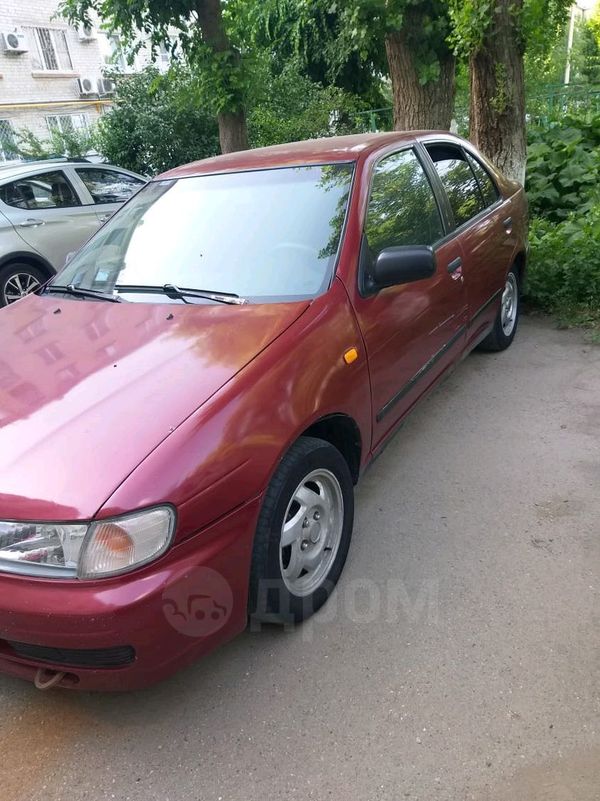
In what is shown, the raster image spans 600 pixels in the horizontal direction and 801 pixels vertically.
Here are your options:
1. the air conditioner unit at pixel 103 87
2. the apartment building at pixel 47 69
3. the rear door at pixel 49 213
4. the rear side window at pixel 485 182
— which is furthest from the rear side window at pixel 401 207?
the air conditioner unit at pixel 103 87

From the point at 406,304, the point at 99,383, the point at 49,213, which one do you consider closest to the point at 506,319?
the point at 406,304

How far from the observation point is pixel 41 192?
7.02 metres

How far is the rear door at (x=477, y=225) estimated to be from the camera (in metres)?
3.82

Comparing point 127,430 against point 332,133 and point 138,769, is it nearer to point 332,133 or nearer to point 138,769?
point 138,769

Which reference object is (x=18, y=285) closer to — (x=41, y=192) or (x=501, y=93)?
(x=41, y=192)

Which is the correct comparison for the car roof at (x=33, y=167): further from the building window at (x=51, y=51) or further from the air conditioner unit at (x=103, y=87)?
the air conditioner unit at (x=103, y=87)

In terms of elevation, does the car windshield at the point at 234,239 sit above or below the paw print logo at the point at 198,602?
above

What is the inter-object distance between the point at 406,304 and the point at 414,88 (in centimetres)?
533

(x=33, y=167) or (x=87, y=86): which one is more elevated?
(x=87, y=86)

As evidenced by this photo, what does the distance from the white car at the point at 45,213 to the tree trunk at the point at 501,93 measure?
3507 millimetres

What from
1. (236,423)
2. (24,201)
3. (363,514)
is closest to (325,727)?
(236,423)

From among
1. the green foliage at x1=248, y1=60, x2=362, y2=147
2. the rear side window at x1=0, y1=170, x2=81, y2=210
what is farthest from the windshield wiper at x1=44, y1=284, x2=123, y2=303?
the green foliage at x1=248, y1=60, x2=362, y2=147

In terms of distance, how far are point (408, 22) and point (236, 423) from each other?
6.61 meters

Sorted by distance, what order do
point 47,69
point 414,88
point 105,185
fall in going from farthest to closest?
point 47,69
point 105,185
point 414,88
